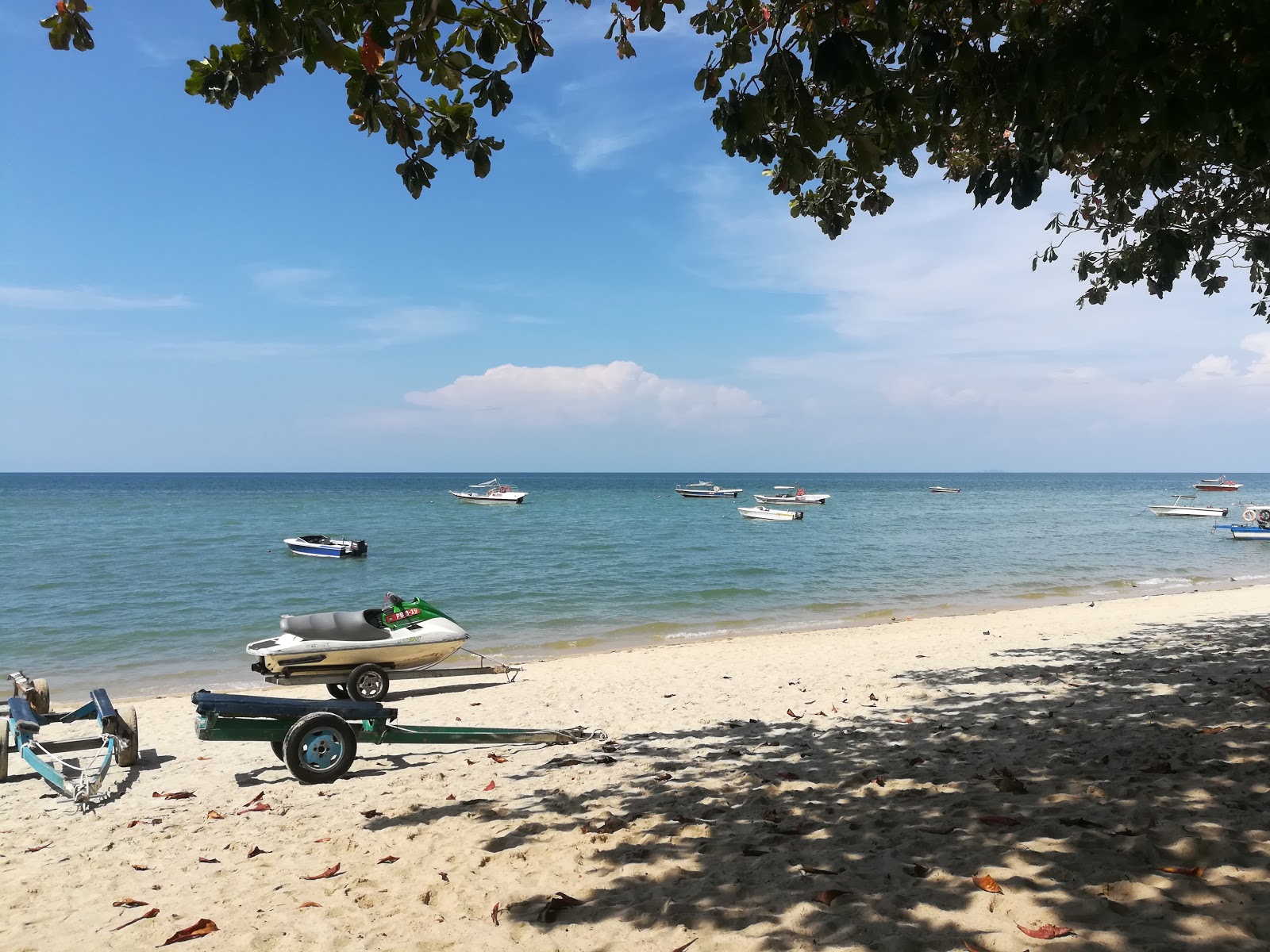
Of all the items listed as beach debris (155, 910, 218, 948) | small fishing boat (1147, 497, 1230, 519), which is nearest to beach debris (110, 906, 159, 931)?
beach debris (155, 910, 218, 948)

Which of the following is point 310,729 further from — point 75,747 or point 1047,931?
point 1047,931

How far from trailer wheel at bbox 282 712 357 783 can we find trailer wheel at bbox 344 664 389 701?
4.40 metres

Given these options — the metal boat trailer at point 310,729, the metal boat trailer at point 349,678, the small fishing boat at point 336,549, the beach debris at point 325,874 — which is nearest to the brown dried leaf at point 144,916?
the beach debris at point 325,874

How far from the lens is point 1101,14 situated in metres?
3.67

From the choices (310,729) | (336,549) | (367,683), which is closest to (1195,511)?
(336,549)

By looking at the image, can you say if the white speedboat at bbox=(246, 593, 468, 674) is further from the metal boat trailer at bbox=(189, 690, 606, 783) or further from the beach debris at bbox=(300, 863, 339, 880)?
the beach debris at bbox=(300, 863, 339, 880)

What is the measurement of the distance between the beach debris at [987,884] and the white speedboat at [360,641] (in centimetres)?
939

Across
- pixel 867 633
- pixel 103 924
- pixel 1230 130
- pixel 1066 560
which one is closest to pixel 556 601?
pixel 867 633

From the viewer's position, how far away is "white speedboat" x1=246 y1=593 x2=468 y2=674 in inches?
438

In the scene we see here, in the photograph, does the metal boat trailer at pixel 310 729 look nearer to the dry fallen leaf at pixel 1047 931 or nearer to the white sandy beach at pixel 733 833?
the white sandy beach at pixel 733 833

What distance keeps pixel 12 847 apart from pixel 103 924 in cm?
204

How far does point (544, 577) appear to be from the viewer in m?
27.5

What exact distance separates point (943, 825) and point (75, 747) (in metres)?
7.61

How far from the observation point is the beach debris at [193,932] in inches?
154
